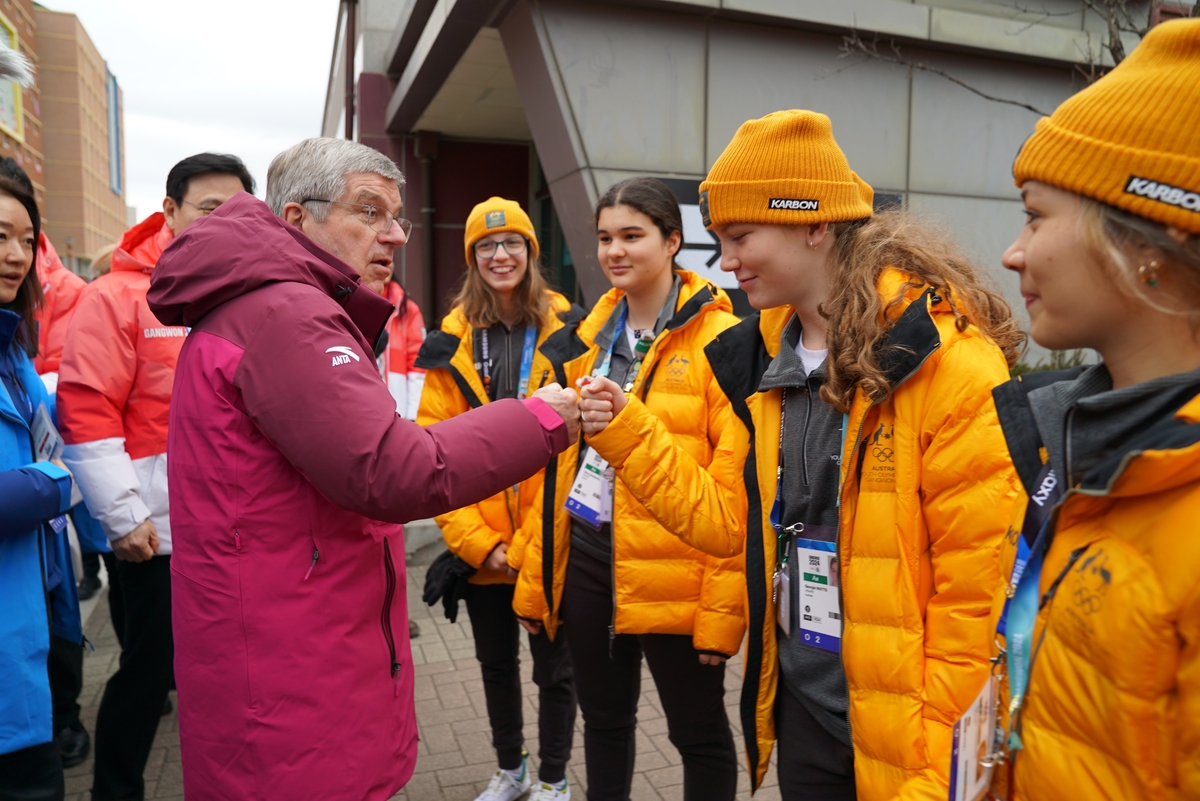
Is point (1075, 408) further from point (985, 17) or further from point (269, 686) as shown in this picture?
point (985, 17)

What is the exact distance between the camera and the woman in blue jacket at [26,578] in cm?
219

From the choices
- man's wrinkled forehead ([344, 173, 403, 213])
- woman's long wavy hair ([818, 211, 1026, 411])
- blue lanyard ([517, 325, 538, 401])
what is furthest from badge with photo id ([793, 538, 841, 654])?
blue lanyard ([517, 325, 538, 401])

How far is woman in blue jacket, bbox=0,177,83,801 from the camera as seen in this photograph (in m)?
2.19

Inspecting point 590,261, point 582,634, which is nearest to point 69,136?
point 590,261

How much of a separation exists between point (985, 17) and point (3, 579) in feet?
29.8

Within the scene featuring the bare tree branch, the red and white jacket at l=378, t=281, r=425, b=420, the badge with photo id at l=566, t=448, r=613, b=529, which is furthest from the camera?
the bare tree branch

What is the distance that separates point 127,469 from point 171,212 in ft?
3.71

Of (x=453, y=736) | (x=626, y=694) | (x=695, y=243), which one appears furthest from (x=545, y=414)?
(x=695, y=243)

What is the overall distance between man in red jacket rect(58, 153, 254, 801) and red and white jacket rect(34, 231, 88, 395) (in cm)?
163

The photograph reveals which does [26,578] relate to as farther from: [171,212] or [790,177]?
[790,177]

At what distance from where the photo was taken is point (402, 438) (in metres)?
1.71

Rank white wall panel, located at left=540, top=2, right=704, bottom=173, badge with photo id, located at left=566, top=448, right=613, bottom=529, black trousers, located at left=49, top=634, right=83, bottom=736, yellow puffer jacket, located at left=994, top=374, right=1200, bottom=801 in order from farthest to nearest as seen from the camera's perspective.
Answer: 1. white wall panel, located at left=540, top=2, right=704, bottom=173
2. badge with photo id, located at left=566, top=448, right=613, bottom=529
3. black trousers, located at left=49, top=634, right=83, bottom=736
4. yellow puffer jacket, located at left=994, top=374, right=1200, bottom=801

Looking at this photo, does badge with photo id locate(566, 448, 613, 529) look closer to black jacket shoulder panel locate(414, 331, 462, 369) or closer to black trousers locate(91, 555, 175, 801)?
black jacket shoulder panel locate(414, 331, 462, 369)

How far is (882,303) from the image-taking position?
1.80 meters
